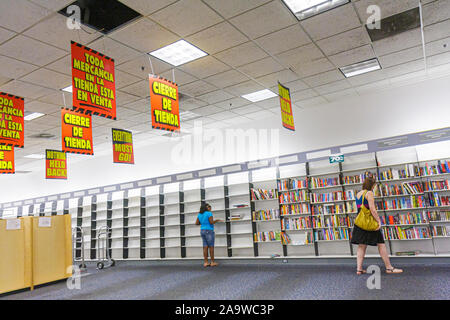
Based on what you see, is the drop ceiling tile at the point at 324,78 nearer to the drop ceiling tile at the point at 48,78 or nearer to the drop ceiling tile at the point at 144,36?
the drop ceiling tile at the point at 144,36

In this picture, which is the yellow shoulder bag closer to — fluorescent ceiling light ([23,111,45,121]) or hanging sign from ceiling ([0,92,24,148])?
hanging sign from ceiling ([0,92,24,148])

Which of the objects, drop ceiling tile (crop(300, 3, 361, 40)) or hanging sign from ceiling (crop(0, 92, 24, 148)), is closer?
drop ceiling tile (crop(300, 3, 361, 40))

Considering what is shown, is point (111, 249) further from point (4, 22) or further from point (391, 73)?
point (391, 73)

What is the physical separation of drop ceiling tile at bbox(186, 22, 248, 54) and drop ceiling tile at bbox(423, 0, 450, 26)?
95.7 inches

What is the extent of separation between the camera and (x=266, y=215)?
7742 millimetres

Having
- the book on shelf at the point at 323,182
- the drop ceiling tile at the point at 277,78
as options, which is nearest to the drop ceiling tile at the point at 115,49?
the drop ceiling tile at the point at 277,78

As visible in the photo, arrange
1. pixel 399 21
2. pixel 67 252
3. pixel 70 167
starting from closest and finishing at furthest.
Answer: pixel 399 21 < pixel 67 252 < pixel 70 167

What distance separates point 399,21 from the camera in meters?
4.40

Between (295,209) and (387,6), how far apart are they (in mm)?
4670

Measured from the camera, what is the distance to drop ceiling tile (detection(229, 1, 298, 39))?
3.90m

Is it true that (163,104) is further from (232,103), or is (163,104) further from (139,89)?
(232,103)

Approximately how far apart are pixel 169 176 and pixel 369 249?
581 cm

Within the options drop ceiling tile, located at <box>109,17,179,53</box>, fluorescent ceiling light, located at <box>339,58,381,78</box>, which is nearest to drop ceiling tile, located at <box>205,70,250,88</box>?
drop ceiling tile, located at <box>109,17,179,53</box>

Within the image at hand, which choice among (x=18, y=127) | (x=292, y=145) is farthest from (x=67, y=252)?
(x=292, y=145)
